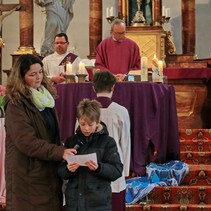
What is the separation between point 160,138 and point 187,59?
19.4ft

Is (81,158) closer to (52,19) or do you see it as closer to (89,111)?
(89,111)

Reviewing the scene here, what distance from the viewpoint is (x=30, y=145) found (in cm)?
343

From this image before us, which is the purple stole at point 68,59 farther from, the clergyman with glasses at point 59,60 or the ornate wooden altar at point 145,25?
the ornate wooden altar at point 145,25

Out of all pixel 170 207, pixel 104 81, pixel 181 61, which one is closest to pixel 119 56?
pixel 170 207

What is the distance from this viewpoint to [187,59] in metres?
12.2

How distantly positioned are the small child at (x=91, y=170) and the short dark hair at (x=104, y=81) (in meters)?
0.71

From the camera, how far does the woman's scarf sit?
353 cm

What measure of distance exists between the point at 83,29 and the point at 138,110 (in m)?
8.78

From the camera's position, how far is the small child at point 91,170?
3.56m

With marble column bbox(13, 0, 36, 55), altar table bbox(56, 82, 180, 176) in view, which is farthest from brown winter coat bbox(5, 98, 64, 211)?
marble column bbox(13, 0, 36, 55)

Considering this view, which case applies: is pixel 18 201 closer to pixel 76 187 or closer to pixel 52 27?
pixel 76 187

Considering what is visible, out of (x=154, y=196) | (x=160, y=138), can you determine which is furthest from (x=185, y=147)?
(x=154, y=196)

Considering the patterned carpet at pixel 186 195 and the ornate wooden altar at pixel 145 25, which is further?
the ornate wooden altar at pixel 145 25

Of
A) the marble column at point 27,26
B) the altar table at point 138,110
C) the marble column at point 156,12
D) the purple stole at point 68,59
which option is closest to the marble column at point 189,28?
the marble column at point 156,12
